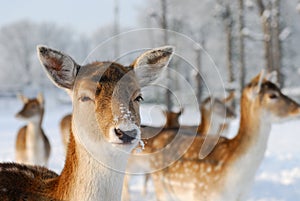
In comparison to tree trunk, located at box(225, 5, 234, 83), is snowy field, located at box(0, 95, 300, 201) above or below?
below

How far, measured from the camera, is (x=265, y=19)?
21.4 metres

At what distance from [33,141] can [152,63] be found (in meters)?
7.70

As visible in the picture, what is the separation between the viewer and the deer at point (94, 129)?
269 cm

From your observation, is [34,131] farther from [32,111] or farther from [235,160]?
[235,160]

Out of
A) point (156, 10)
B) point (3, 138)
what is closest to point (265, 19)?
point (156, 10)

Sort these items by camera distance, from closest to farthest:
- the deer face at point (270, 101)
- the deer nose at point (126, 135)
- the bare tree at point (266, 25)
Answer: the deer nose at point (126, 135) < the deer face at point (270, 101) < the bare tree at point (266, 25)

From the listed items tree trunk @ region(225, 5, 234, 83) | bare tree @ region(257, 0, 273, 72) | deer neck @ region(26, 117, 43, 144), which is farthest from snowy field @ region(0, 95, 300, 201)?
tree trunk @ region(225, 5, 234, 83)

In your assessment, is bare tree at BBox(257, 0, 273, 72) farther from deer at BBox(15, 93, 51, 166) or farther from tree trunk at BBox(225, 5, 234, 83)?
deer at BBox(15, 93, 51, 166)

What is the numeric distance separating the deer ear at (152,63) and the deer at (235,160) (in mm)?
2758

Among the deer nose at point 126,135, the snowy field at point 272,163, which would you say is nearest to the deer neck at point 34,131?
the snowy field at point 272,163

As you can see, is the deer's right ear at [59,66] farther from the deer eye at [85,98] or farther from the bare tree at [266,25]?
the bare tree at [266,25]

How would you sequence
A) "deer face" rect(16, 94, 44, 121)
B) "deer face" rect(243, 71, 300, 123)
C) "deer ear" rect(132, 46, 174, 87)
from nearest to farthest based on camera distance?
"deer ear" rect(132, 46, 174, 87), "deer face" rect(243, 71, 300, 123), "deer face" rect(16, 94, 44, 121)

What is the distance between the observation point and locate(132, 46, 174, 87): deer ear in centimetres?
311

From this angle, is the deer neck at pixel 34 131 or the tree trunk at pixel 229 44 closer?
the deer neck at pixel 34 131
